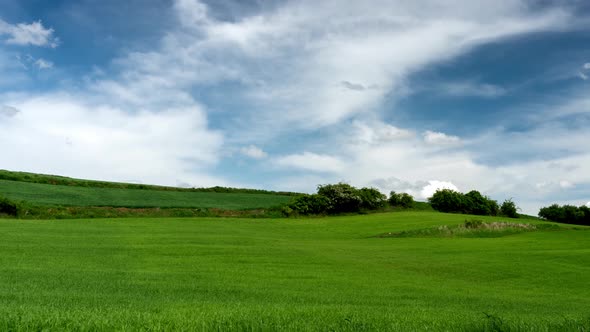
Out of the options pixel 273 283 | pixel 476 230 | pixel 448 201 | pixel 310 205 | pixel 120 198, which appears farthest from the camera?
pixel 448 201

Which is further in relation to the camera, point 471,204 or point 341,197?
point 471,204

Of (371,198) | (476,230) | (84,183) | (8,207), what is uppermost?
(371,198)

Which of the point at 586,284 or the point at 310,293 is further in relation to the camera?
the point at 586,284

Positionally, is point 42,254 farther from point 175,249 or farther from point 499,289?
point 499,289

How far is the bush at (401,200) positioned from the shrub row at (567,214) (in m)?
29.7

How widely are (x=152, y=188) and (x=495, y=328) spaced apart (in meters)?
81.1

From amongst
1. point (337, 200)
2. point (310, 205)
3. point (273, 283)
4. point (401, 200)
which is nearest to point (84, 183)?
point (310, 205)

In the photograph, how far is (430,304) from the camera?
48.4 ft

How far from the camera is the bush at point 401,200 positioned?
247 feet

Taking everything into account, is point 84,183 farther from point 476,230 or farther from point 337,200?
point 476,230

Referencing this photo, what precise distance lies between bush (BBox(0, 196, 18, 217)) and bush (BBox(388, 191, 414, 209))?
48285mm

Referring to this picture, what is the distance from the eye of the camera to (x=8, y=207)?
2096 inches

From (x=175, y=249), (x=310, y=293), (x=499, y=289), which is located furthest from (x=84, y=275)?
(x=499, y=289)

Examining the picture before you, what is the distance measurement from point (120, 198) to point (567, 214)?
71559 millimetres
